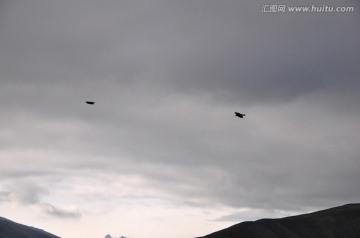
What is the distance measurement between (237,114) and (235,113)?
424mm

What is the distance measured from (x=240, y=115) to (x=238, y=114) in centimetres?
143

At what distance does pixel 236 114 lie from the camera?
9181 cm

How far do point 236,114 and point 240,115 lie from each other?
2.25 metres

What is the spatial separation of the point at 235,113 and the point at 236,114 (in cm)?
40

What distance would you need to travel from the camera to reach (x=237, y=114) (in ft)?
302

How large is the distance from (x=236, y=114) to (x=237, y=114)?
333mm

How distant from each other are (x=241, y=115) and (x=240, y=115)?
0.21m

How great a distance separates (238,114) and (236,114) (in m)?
0.83

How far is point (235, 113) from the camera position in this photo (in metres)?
92.1

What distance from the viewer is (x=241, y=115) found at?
3696 inches

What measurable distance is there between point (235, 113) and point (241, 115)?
88.5 inches
